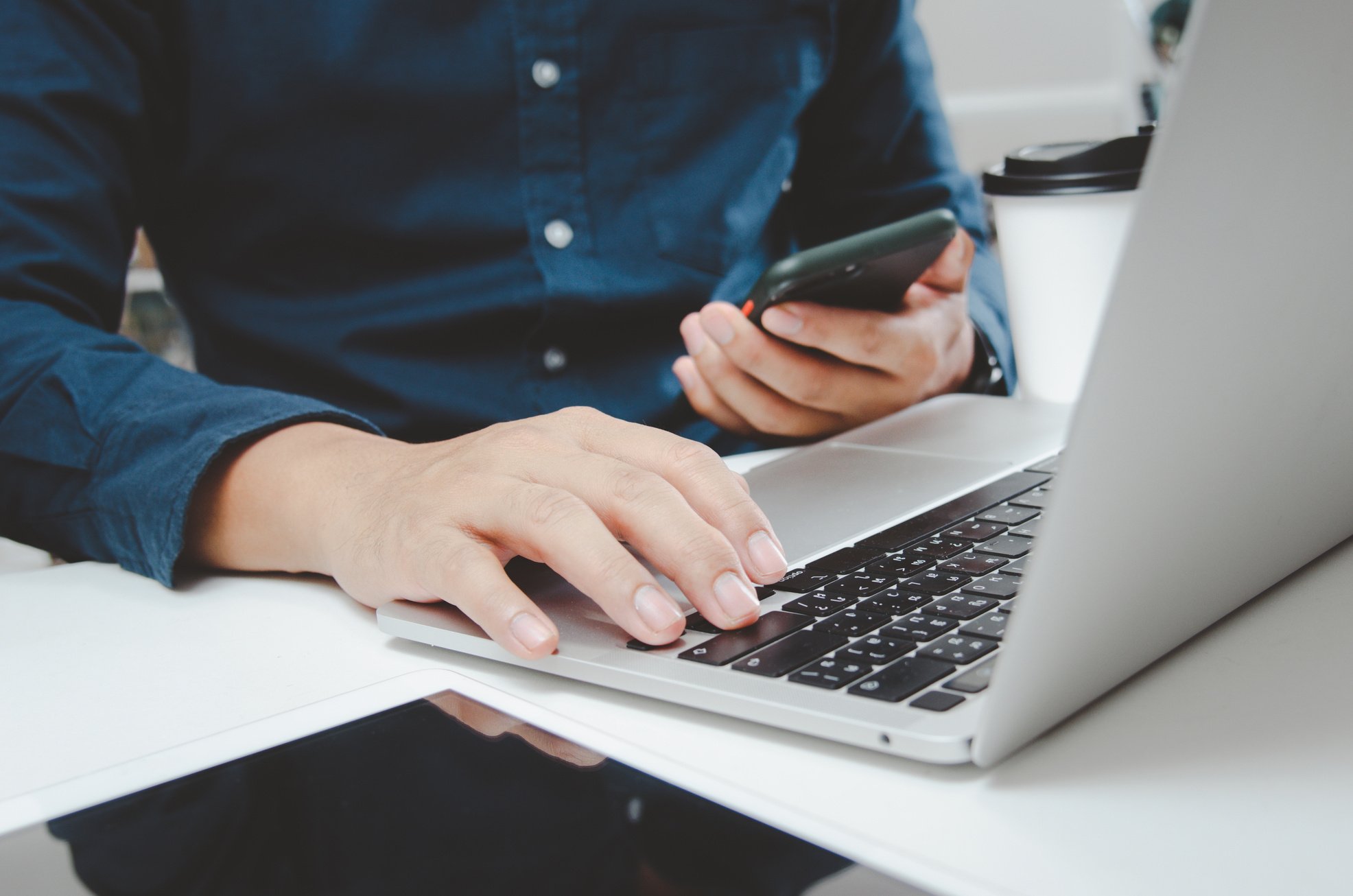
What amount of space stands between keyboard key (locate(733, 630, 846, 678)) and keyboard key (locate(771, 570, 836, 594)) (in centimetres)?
5

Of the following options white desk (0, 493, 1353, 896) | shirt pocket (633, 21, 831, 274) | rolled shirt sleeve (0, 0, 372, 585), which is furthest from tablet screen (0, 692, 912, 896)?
shirt pocket (633, 21, 831, 274)

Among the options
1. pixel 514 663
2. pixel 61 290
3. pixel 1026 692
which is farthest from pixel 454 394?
pixel 1026 692

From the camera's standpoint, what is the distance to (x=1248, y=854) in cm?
25

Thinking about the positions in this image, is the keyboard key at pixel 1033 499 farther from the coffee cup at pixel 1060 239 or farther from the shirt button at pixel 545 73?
the shirt button at pixel 545 73

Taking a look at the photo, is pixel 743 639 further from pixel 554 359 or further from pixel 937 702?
pixel 554 359

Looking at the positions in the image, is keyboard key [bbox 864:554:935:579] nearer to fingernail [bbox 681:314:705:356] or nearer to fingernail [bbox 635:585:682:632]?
fingernail [bbox 635:585:682:632]

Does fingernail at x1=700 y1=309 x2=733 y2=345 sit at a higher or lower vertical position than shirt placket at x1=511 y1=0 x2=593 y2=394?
lower

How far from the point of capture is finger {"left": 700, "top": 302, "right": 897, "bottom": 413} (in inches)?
Answer: 25.0

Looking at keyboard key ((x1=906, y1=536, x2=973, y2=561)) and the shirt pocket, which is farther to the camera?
the shirt pocket

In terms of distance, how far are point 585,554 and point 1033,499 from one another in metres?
0.24

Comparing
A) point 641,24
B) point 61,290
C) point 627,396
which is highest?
point 641,24

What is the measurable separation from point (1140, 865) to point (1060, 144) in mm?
595

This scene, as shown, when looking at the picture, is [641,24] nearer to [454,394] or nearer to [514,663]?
[454,394]

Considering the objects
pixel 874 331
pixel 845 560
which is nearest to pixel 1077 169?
pixel 874 331
